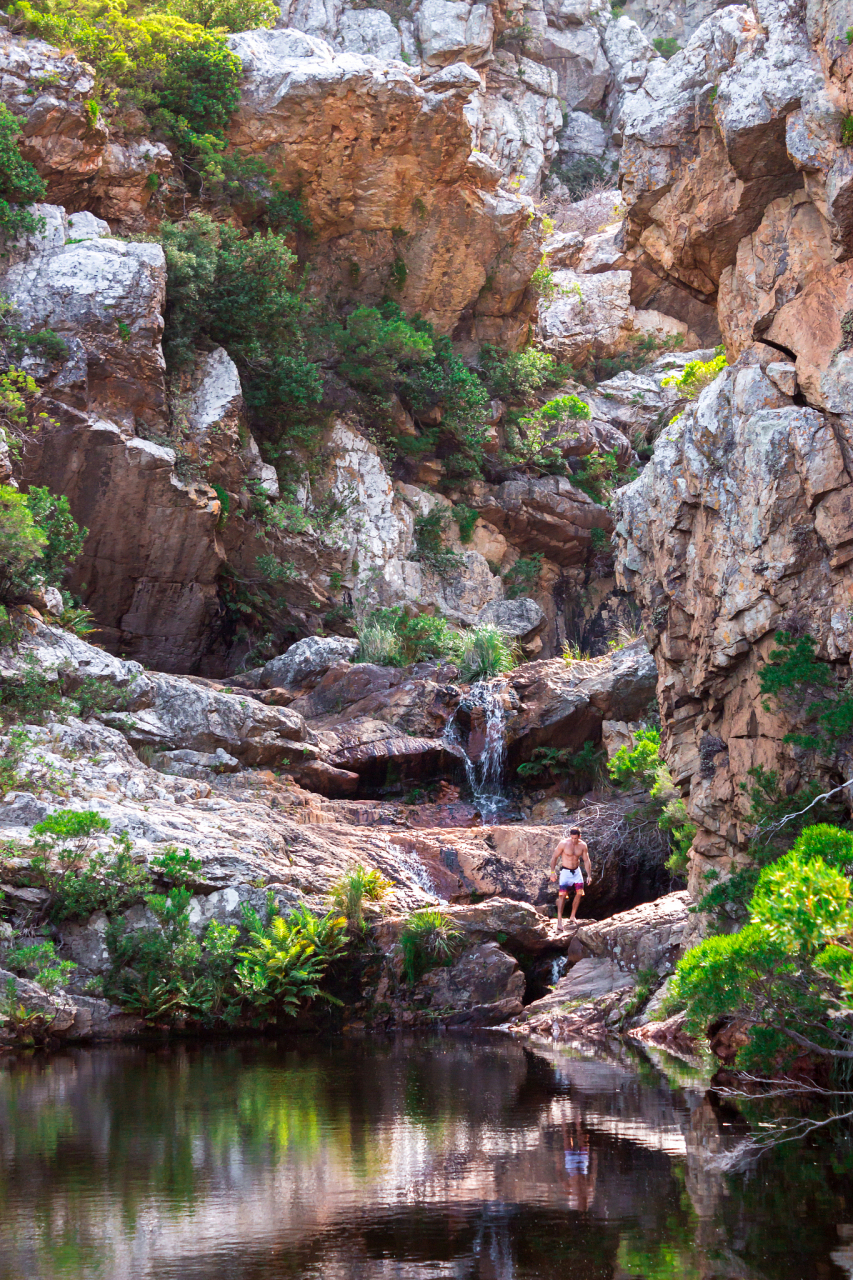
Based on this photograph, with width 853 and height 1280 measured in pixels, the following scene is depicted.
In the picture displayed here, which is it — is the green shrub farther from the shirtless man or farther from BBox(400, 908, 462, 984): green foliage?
BBox(400, 908, 462, 984): green foliage

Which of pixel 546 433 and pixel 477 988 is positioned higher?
pixel 546 433

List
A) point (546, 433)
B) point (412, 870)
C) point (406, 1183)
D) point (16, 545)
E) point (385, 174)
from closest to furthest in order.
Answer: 1. point (406, 1183)
2. point (412, 870)
3. point (16, 545)
4. point (385, 174)
5. point (546, 433)

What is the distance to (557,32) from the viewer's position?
43375mm

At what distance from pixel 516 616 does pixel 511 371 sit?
8.36 m

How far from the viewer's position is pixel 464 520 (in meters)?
29.2

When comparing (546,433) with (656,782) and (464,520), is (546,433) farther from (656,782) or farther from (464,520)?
(656,782)

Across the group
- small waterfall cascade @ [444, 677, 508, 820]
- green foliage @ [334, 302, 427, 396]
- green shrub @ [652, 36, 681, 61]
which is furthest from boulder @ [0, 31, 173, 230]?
green shrub @ [652, 36, 681, 61]

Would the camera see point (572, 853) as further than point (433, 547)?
No

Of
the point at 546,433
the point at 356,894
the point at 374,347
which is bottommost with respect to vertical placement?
the point at 356,894

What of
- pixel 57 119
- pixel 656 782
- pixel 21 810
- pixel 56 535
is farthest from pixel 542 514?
pixel 21 810

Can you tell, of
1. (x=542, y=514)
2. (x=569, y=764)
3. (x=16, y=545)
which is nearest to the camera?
(x=16, y=545)

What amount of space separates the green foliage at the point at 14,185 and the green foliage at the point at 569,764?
14480 mm

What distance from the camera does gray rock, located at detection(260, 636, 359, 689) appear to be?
21.5m

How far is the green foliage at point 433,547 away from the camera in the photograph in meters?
28.2
